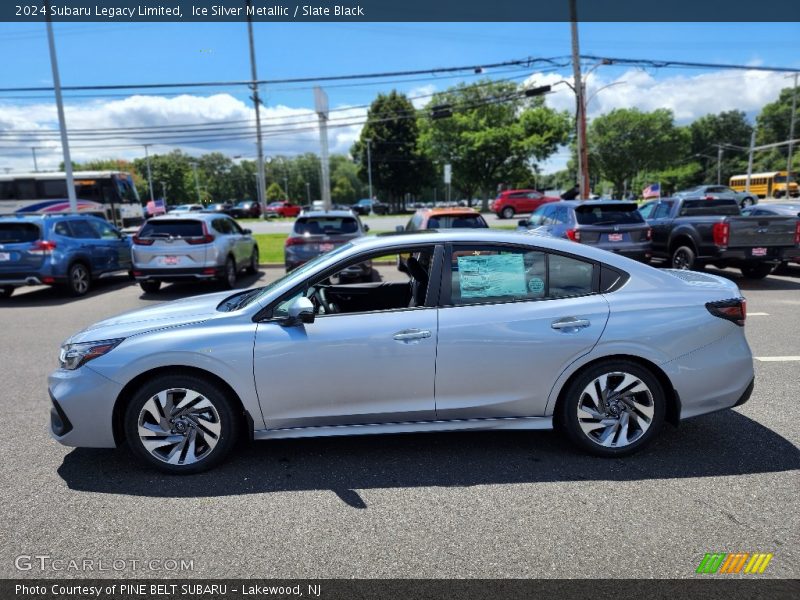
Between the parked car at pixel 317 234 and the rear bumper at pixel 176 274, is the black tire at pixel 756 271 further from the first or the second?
the rear bumper at pixel 176 274

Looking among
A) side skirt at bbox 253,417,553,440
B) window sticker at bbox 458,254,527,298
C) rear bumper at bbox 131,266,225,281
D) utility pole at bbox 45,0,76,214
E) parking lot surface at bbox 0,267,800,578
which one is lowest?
parking lot surface at bbox 0,267,800,578

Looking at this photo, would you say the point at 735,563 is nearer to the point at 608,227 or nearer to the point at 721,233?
the point at 608,227

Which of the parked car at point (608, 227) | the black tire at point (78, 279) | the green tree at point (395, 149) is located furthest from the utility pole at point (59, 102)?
the green tree at point (395, 149)

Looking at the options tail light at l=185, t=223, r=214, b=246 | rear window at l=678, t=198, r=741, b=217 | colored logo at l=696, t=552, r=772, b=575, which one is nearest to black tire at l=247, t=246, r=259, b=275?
tail light at l=185, t=223, r=214, b=246

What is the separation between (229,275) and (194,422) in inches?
340

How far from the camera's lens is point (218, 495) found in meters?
3.21

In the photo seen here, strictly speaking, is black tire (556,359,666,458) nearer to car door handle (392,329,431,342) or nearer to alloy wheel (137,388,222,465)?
car door handle (392,329,431,342)

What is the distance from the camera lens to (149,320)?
3609 millimetres

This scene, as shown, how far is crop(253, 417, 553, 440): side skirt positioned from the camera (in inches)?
136

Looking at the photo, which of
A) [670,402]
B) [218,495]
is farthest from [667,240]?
[218,495]

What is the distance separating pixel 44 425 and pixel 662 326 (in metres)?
4.74

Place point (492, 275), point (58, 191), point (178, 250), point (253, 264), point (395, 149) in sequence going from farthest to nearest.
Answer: point (395, 149) < point (58, 191) < point (253, 264) < point (178, 250) < point (492, 275)

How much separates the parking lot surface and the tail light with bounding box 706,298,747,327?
0.91 m

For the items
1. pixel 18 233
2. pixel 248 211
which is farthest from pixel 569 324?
pixel 248 211
